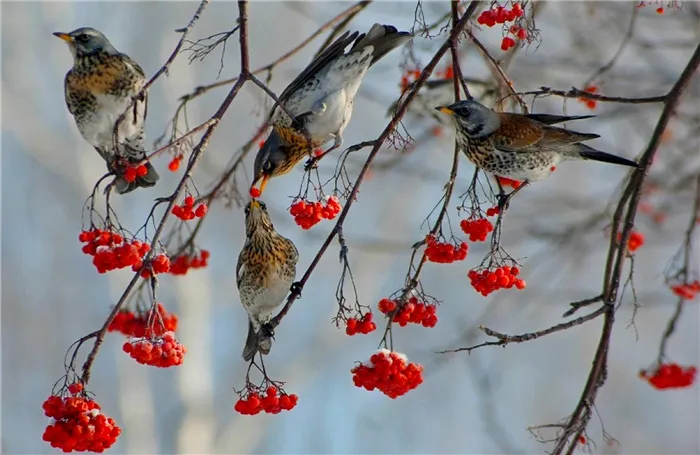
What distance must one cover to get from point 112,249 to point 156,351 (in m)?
0.30

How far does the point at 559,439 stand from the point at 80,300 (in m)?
9.58

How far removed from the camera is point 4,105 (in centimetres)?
912

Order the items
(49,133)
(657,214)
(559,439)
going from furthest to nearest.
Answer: (49,133) < (657,214) < (559,439)

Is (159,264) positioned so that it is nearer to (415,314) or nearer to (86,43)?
(415,314)

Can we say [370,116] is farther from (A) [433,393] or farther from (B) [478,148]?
(B) [478,148]

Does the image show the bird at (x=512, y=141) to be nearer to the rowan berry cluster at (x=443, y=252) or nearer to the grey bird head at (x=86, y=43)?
the rowan berry cluster at (x=443, y=252)

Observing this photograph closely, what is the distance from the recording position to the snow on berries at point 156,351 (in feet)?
7.36

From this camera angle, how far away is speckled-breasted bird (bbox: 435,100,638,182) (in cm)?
300

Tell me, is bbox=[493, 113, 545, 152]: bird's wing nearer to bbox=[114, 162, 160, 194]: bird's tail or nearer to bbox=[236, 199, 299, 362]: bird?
bbox=[236, 199, 299, 362]: bird

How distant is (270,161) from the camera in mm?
3400

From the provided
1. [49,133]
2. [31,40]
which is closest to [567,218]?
[49,133]

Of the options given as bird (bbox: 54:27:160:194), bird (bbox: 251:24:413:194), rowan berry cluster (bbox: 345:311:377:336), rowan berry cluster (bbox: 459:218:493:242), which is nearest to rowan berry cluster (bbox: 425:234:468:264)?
rowan berry cluster (bbox: 459:218:493:242)

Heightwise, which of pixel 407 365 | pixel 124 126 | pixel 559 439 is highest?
pixel 124 126

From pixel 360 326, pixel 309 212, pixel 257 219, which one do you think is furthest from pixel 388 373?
pixel 257 219
